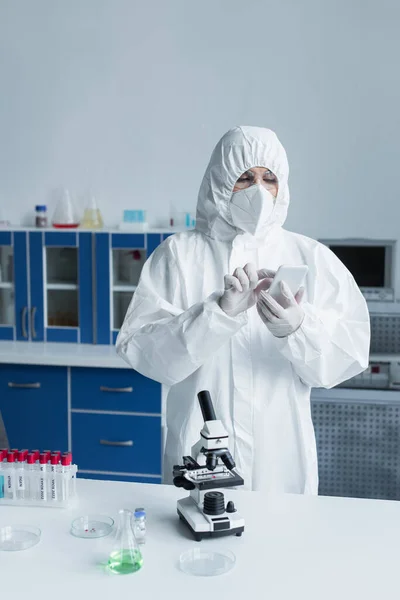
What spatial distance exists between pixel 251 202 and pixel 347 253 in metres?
1.77

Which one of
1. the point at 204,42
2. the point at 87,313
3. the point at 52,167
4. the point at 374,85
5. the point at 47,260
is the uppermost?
the point at 204,42

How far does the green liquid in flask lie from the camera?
133 centimetres

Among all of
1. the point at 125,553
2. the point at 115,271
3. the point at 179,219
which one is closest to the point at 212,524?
the point at 125,553

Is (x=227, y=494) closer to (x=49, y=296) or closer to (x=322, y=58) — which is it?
(x=49, y=296)

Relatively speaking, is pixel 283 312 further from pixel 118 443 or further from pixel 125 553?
pixel 118 443

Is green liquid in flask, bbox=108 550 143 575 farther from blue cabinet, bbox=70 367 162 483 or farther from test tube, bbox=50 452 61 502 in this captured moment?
A: blue cabinet, bbox=70 367 162 483

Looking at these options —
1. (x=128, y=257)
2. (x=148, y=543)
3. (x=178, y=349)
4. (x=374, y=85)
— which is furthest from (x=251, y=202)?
(x=374, y=85)

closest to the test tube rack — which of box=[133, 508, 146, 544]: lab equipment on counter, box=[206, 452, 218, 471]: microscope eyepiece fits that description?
box=[133, 508, 146, 544]: lab equipment on counter

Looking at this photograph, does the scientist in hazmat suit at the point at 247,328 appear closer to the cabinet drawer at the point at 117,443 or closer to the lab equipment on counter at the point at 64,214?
the cabinet drawer at the point at 117,443

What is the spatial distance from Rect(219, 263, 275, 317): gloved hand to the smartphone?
48mm

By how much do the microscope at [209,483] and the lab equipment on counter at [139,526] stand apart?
9 cm

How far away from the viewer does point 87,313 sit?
11.5 ft

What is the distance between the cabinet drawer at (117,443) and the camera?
10.7 feet

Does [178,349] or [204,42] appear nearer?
[178,349]
